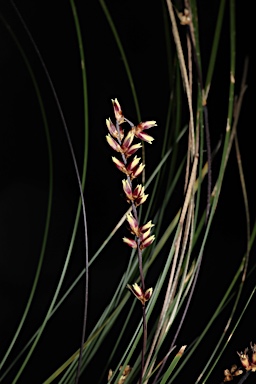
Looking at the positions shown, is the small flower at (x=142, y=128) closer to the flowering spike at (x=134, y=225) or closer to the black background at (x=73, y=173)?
the flowering spike at (x=134, y=225)

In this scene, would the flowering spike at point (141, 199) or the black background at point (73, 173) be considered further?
the black background at point (73, 173)

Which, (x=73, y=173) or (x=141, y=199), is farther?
(x=73, y=173)

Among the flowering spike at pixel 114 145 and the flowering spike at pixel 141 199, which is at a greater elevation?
the flowering spike at pixel 114 145

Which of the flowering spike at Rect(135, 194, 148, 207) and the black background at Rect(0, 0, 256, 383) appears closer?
the flowering spike at Rect(135, 194, 148, 207)

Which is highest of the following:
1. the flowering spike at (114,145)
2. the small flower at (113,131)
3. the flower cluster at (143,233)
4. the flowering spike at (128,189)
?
the small flower at (113,131)

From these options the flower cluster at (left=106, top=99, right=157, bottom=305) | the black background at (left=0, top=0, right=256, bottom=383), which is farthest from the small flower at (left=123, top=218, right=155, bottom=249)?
the black background at (left=0, top=0, right=256, bottom=383)

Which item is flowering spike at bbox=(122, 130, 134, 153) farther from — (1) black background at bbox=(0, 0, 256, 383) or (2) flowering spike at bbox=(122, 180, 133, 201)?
(1) black background at bbox=(0, 0, 256, 383)

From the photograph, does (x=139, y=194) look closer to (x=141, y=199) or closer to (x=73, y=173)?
(x=141, y=199)

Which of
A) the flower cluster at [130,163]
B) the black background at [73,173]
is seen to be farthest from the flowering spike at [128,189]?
the black background at [73,173]

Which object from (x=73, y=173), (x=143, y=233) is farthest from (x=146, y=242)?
(x=73, y=173)
